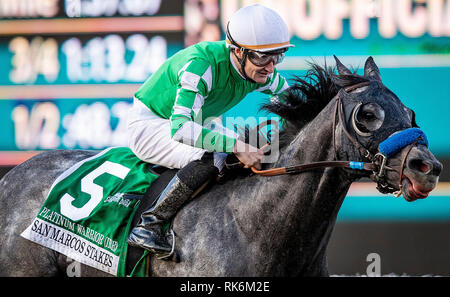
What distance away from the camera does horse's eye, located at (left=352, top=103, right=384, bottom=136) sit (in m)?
2.48

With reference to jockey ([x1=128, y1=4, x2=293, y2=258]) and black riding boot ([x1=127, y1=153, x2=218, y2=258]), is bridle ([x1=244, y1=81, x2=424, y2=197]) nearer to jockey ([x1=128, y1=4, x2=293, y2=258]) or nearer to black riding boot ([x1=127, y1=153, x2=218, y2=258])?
jockey ([x1=128, y1=4, x2=293, y2=258])

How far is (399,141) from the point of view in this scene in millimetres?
2371

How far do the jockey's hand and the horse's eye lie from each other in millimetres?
486

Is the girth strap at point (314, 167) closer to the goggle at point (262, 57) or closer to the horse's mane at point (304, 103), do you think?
the horse's mane at point (304, 103)

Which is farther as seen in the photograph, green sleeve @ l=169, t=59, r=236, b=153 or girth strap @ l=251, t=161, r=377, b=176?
green sleeve @ l=169, t=59, r=236, b=153

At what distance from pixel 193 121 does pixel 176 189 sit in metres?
0.32

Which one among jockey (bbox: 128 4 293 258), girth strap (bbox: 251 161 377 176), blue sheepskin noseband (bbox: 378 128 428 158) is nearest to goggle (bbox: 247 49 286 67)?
jockey (bbox: 128 4 293 258)

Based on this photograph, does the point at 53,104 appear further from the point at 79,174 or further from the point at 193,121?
the point at 193,121

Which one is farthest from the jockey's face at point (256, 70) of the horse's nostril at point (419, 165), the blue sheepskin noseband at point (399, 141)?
the horse's nostril at point (419, 165)

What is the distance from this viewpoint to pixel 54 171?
10.7ft

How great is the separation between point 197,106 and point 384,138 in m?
0.89

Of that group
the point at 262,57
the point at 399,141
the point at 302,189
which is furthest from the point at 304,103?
the point at 399,141

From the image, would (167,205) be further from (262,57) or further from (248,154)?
(262,57)

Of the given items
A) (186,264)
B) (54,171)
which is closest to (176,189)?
(186,264)
